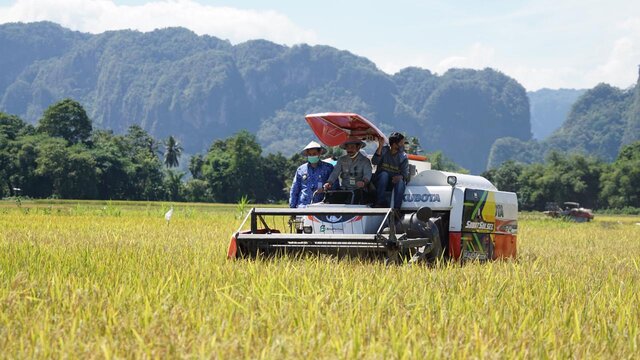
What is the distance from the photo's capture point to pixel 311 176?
12500 millimetres

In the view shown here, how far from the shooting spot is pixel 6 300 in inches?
252

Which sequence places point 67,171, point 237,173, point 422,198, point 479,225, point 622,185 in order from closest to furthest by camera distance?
point 422,198 < point 479,225 < point 67,171 < point 622,185 < point 237,173

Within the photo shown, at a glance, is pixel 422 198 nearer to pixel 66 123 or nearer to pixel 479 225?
pixel 479 225

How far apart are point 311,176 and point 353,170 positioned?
117 cm

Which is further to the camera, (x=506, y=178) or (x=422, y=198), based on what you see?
(x=506, y=178)

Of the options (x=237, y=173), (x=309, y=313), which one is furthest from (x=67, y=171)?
(x=309, y=313)

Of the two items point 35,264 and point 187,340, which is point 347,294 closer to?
point 187,340

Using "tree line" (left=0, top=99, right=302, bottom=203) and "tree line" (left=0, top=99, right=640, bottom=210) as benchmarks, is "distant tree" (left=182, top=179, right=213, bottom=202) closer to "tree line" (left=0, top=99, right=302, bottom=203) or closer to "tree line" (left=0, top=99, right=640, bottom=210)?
"tree line" (left=0, top=99, right=302, bottom=203)

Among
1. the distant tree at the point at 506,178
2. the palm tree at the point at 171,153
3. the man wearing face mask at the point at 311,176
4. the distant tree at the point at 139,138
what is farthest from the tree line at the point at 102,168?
the man wearing face mask at the point at 311,176

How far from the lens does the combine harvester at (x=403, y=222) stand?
10125 mm

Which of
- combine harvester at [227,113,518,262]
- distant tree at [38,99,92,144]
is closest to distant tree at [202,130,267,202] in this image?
distant tree at [38,99,92,144]

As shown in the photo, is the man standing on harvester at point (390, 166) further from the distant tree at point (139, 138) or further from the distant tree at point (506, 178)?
the distant tree at point (139, 138)

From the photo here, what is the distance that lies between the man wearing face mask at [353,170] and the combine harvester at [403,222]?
0.56 ft

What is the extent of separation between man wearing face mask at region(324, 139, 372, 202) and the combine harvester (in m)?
0.17
